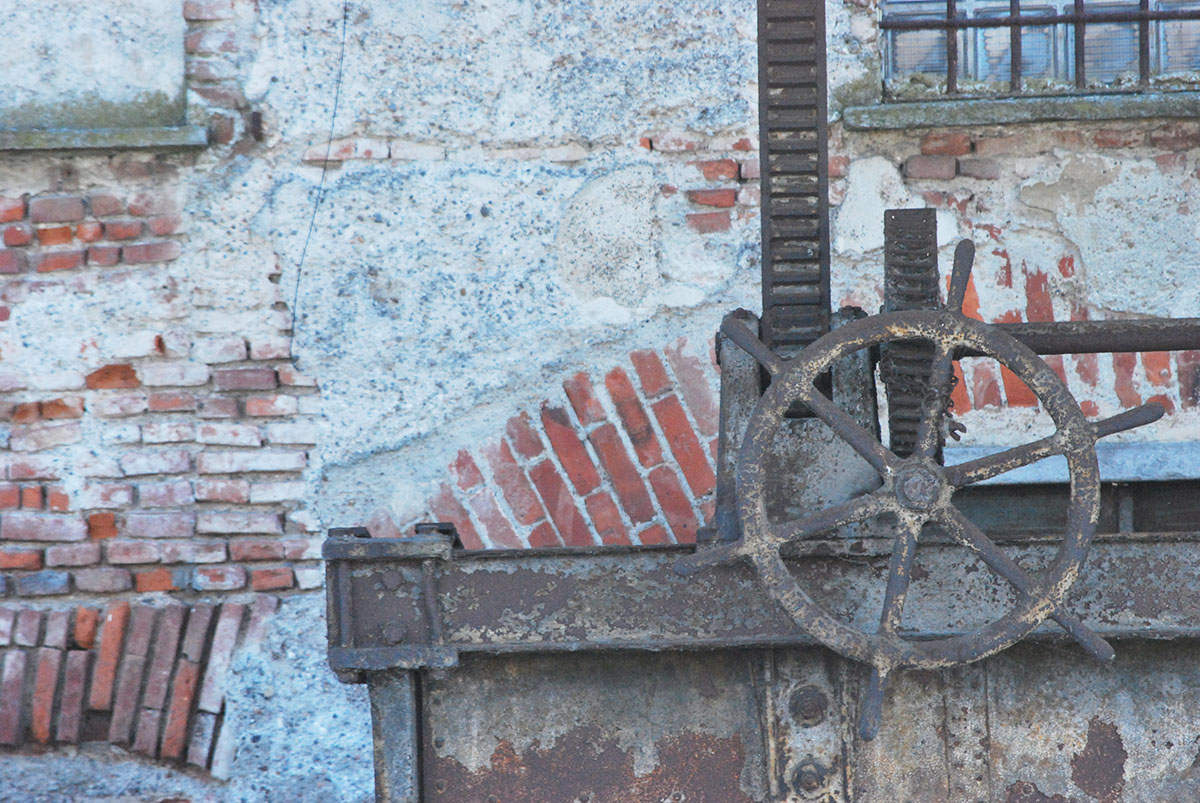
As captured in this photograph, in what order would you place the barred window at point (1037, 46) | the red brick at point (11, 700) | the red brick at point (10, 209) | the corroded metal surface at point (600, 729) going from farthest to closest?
the barred window at point (1037, 46) < the red brick at point (10, 209) < the red brick at point (11, 700) < the corroded metal surface at point (600, 729)

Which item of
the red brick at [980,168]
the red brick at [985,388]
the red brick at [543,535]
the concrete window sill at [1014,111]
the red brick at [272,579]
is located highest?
the concrete window sill at [1014,111]

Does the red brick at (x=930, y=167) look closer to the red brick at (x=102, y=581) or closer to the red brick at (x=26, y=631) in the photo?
the red brick at (x=102, y=581)

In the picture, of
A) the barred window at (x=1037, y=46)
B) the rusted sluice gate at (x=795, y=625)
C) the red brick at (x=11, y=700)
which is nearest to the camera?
the rusted sluice gate at (x=795, y=625)

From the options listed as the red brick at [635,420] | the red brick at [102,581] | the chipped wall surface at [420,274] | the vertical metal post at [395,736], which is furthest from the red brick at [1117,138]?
the red brick at [102,581]

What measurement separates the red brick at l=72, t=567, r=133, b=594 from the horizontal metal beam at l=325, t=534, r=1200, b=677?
1538 mm

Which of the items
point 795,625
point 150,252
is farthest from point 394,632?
point 150,252

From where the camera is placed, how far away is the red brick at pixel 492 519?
3.03 metres

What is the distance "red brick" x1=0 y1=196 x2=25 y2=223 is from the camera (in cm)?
298

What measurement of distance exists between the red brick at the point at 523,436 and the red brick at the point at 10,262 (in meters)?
1.25

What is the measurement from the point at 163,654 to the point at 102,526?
0.35 m

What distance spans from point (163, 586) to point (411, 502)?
63 centimetres

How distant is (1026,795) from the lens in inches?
67.2

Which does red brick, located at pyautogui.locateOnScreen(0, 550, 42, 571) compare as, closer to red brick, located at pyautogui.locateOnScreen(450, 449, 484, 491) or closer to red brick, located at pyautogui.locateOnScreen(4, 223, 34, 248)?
red brick, located at pyautogui.locateOnScreen(4, 223, 34, 248)

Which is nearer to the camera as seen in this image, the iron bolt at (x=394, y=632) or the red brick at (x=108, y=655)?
the iron bolt at (x=394, y=632)
